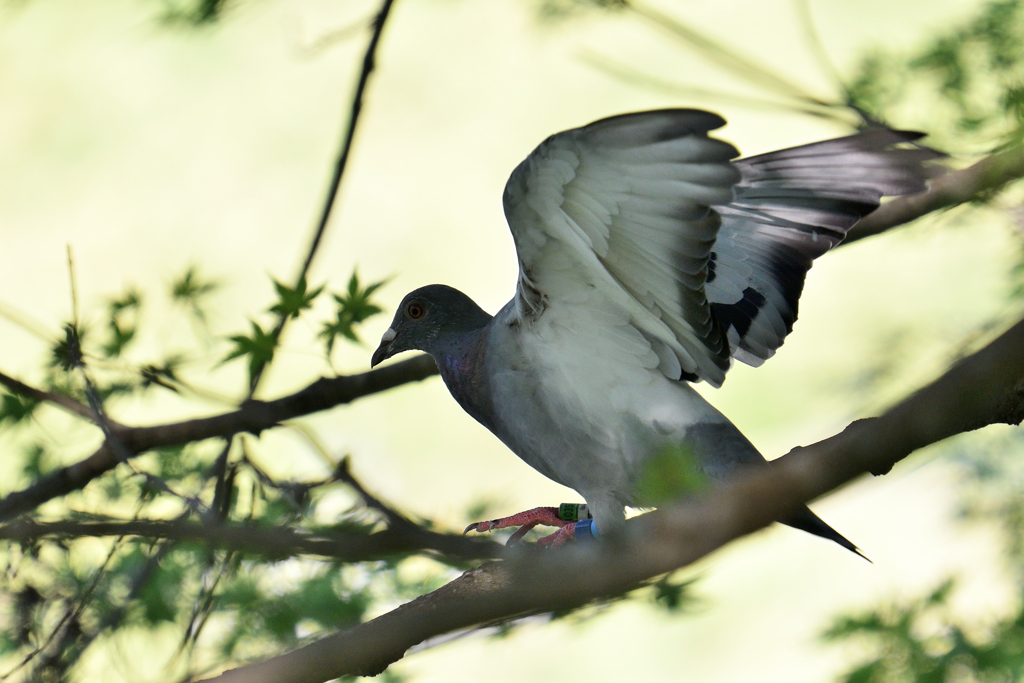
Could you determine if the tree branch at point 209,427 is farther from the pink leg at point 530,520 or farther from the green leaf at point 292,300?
the pink leg at point 530,520

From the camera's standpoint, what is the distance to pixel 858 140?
1.52m

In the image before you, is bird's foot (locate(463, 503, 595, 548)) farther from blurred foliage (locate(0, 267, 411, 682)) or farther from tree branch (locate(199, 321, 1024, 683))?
tree branch (locate(199, 321, 1024, 683))

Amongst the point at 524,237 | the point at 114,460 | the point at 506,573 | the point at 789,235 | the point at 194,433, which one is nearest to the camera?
the point at 506,573

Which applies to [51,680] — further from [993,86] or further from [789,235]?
[993,86]

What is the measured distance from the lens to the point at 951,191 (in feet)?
6.72

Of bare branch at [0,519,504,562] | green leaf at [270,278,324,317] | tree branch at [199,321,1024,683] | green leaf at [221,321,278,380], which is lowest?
tree branch at [199,321,1024,683]

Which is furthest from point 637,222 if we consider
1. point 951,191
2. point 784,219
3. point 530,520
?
point 951,191

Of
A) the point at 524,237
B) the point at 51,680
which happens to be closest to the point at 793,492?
the point at 524,237

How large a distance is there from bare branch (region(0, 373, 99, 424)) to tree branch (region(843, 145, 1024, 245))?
5.40 feet

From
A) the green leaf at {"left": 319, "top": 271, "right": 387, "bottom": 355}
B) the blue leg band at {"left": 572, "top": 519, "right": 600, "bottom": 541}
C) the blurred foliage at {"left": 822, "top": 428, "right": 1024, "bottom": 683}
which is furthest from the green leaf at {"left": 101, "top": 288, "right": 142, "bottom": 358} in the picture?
the blurred foliage at {"left": 822, "top": 428, "right": 1024, "bottom": 683}

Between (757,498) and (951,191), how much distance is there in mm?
1622

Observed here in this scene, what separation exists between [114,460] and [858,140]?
1.67 metres

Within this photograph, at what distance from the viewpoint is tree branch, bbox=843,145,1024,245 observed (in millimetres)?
1651

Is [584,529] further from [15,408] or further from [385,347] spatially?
[15,408]
